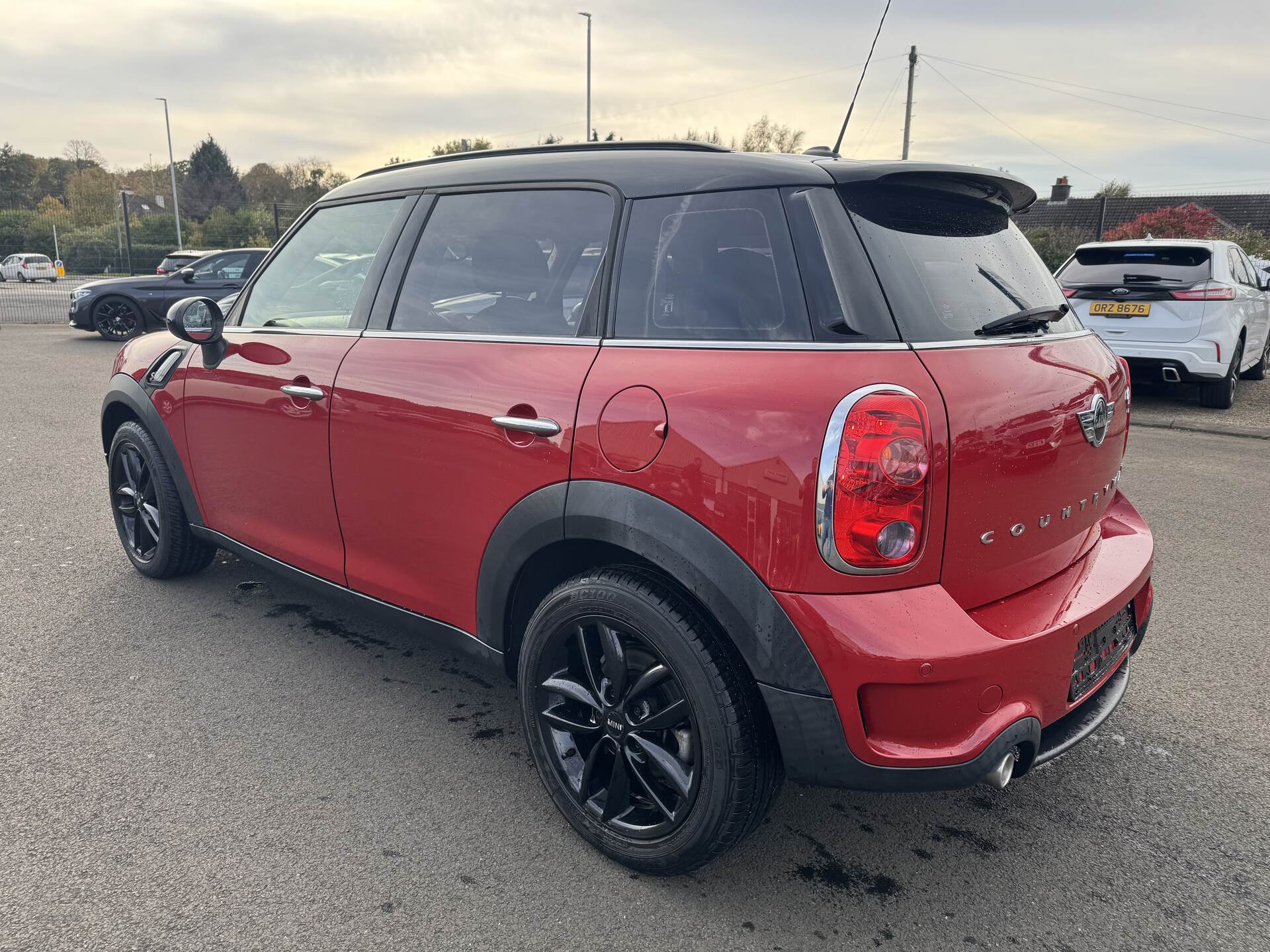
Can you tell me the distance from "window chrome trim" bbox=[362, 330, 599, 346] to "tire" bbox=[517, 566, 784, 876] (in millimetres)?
600

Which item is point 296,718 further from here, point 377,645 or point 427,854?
point 427,854

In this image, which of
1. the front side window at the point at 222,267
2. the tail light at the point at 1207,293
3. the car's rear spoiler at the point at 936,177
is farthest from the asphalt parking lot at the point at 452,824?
the front side window at the point at 222,267

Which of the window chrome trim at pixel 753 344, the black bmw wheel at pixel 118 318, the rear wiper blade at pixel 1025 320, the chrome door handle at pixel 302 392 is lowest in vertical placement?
the black bmw wheel at pixel 118 318

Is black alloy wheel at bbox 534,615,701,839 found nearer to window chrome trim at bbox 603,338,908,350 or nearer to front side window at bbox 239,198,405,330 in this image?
window chrome trim at bbox 603,338,908,350

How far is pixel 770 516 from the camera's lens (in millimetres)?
1899

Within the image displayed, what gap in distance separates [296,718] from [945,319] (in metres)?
2.30

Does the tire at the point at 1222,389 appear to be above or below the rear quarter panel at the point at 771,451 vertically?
below

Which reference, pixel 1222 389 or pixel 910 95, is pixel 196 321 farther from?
pixel 910 95

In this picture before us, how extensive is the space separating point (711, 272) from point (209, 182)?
284ft

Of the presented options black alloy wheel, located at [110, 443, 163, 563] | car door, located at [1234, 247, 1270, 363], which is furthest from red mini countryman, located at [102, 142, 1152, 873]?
car door, located at [1234, 247, 1270, 363]

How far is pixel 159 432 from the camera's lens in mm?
3869

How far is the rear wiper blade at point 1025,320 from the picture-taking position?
2191mm

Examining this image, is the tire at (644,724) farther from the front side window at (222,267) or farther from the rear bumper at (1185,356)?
the front side window at (222,267)

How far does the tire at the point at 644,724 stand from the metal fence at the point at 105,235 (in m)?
30.7
